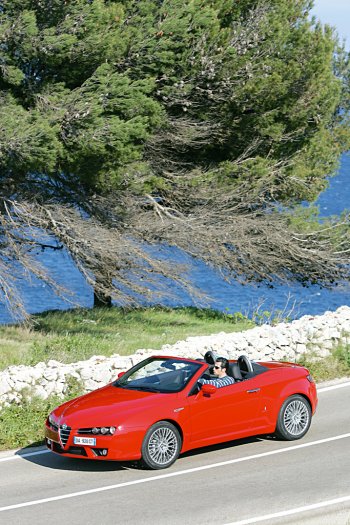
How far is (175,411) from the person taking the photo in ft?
40.3

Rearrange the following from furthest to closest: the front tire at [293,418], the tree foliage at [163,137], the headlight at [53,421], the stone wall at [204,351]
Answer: the tree foliage at [163,137]
the stone wall at [204,351]
the front tire at [293,418]
the headlight at [53,421]

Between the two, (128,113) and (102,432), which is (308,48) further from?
(102,432)

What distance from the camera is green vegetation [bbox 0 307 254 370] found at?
1952 cm

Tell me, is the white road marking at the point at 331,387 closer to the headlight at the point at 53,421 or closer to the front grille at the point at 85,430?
the headlight at the point at 53,421

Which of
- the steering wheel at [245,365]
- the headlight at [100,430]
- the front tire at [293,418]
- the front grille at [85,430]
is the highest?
the steering wheel at [245,365]

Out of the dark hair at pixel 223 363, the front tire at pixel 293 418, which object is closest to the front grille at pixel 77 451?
the dark hair at pixel 223 363

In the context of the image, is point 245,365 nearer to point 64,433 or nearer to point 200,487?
point 200,487

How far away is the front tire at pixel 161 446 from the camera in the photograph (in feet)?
39.5

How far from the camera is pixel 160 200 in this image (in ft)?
89.2

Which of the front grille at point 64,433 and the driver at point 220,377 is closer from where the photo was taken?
the front grille at point 64,433

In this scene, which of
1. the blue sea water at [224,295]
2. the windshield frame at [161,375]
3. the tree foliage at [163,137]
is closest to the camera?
the windshield frame at [161,375]

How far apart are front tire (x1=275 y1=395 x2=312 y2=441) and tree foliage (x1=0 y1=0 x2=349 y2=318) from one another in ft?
31.2

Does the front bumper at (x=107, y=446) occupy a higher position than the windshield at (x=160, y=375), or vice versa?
the windshield at (x=160, y=375)

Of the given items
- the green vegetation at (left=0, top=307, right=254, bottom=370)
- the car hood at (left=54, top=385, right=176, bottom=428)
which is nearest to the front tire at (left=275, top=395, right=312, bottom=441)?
the car hood at (left=54, top=385, right=176, bottom=428)
